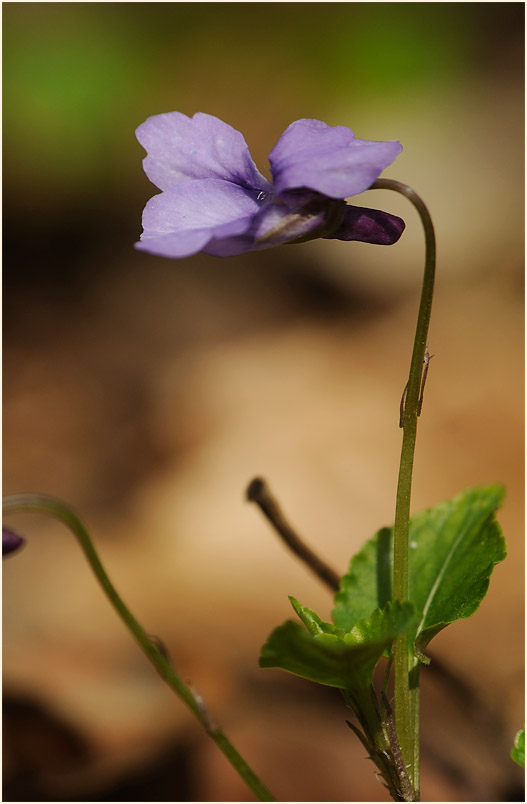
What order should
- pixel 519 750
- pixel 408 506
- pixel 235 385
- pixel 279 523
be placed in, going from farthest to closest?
pixel 235 385
pixel 279 523
pixel 519 750
pixel 408 506

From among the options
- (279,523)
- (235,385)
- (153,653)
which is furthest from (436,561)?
(235,385)

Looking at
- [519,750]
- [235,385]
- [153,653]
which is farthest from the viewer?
[235,385]

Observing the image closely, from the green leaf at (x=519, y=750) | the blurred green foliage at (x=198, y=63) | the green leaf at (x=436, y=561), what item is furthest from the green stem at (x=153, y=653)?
the blurred green foliage at (x=198, y=63)

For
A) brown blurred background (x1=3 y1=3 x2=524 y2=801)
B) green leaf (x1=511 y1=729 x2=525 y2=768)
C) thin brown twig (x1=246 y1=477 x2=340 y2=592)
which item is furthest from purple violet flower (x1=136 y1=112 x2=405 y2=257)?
brown blurred background (x1=3 y1=3 x2=524 y2=801)

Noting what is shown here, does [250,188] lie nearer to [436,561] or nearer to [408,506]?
[408,506]

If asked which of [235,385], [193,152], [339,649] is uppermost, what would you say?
[193,152]

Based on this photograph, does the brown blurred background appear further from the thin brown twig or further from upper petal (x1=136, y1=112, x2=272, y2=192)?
upper petal (x1=136, y1=112, x2=272, y2=192)
